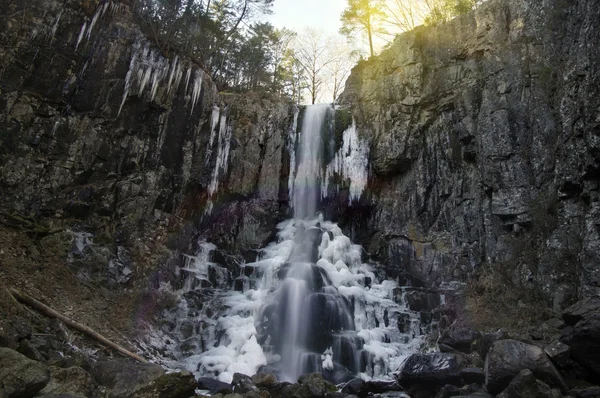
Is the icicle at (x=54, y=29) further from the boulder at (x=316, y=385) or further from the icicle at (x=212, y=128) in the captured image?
the boulder at (x=316, y=385)

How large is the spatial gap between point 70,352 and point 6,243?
12.9 feet

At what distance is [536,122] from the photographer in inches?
480

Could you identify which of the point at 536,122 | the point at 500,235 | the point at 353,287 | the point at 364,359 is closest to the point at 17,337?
the point at 364,359

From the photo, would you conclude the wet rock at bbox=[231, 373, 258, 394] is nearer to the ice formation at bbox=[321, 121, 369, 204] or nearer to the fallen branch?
the fallen branch

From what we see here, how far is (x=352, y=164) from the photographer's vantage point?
57.2ft

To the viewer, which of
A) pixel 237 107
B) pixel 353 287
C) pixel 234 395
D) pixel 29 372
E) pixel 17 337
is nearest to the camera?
→ pixel 29 372

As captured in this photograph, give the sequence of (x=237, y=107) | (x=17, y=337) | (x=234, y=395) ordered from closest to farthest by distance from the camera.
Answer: (x=234, y=395)
(x=17, y=337)
(x=237, y=107)

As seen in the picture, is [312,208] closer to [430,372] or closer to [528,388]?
[430,372]

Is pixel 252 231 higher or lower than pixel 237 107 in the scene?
lower

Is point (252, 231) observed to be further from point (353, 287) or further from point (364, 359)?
point (364, 359)

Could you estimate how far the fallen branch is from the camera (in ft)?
29.9

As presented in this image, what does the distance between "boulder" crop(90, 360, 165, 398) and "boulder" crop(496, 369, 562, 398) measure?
230 inches

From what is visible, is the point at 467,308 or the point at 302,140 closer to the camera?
the point at 467,308

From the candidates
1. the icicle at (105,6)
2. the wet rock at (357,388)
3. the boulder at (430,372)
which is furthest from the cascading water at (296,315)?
the icicle at (105,6)
